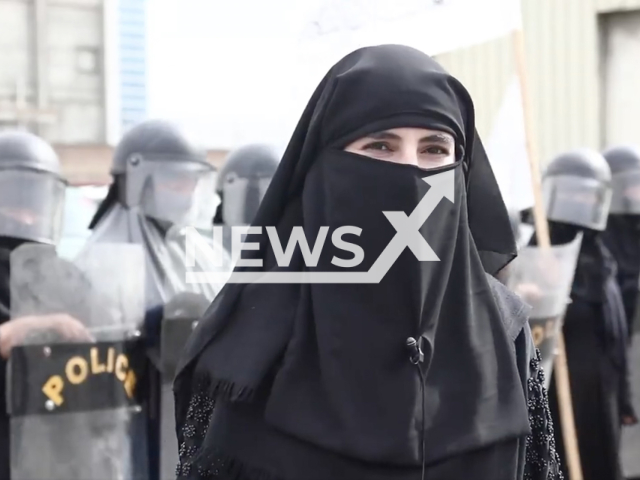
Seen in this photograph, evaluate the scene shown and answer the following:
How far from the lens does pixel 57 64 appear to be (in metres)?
20.7

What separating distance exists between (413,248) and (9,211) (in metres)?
2.22

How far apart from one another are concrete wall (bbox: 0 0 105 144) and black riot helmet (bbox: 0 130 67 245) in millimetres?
15721

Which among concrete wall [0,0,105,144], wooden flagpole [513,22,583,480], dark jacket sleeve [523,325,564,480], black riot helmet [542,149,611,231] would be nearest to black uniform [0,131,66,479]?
wooden flagpole [513,22,583,480]

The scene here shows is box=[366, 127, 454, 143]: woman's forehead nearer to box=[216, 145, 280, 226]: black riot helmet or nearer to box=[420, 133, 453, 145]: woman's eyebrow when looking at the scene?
box=[420, 133, 453, 145]: woman's eyebrow

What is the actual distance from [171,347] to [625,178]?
3.01 meters

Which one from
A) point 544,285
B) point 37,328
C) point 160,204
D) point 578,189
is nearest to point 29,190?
point 160,204

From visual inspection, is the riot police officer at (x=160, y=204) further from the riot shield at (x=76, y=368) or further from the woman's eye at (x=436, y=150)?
the woman's eye at (x=436, y=150)

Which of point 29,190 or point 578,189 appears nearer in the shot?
point 29,190

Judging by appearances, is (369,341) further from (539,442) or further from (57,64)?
(57,64)

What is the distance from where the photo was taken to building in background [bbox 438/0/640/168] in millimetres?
8203

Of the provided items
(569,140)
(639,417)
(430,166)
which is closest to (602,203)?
(639,417)

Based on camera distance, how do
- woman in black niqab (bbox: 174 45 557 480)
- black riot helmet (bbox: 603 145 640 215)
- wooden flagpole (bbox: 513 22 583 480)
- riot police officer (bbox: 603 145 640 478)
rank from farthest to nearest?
1. black riot helmet (bbox: 603 145 640 215)
2. riot police officer (bbox: 603 145 640 478)
3. wooden flagpole (bbox: 513 22 583 480)
4. woman in black niqab (bbox: 174 45 557 480)

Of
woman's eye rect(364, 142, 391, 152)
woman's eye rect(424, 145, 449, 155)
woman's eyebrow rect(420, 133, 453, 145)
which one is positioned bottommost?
woman's eye rect(424, 145, 449, 155)

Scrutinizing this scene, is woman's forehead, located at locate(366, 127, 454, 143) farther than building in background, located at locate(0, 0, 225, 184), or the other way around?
building in background, located at locate(0, 0, 225, 184)
